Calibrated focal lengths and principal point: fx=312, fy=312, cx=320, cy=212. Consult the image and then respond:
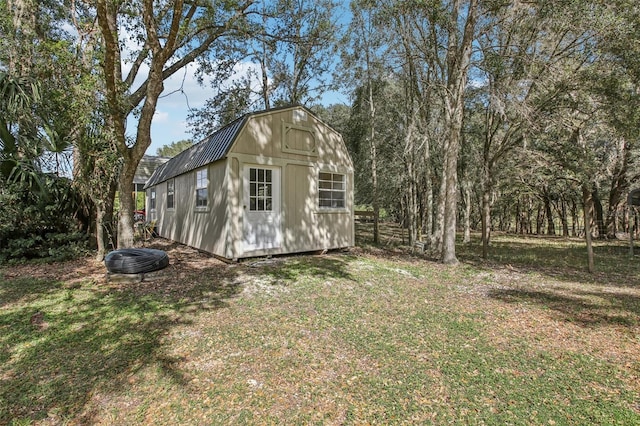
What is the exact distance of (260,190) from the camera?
7340 millimetres

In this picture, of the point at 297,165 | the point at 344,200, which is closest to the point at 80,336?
the point at 297,165

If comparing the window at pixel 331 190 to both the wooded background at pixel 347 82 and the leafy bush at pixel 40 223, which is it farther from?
the leafy bush at pixel 40 223

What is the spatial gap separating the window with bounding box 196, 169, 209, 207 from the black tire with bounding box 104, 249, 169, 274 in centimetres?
219

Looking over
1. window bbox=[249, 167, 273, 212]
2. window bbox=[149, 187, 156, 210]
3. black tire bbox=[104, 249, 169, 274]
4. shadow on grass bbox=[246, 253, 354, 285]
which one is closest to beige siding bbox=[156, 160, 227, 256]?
window bbox=[249, 167, 273, 212]

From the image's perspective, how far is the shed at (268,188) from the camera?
6930 millimetres

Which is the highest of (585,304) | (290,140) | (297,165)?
(290,140)

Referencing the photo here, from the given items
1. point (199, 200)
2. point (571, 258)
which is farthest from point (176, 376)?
point (571, 258)

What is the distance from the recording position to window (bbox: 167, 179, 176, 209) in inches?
409

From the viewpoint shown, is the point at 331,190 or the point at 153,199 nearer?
the point at 331,190

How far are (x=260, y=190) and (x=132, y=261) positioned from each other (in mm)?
2990

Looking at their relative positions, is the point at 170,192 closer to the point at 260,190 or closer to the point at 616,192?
the point at 260,190

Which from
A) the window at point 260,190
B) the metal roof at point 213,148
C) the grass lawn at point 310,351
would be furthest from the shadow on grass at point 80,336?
the metal roof at point 213,148

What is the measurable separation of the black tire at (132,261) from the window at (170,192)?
484cm

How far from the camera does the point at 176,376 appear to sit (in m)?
2.71
